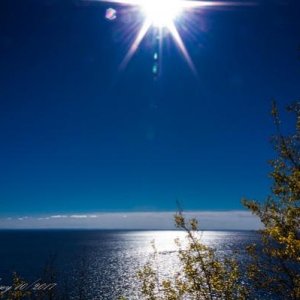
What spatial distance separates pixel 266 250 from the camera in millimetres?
12875

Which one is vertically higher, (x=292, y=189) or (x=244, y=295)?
(x=292, y=189)

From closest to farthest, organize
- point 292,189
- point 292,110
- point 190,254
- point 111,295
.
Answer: point 292,189 < point 292,110 < point 190,254 < point 111,295

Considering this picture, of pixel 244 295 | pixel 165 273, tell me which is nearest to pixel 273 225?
pixel 244 295

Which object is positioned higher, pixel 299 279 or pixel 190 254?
pixel 190 254

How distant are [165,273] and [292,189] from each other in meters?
151

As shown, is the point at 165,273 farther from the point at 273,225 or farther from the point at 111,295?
the point at 273,225

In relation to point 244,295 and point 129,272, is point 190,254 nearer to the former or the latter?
point 244,295

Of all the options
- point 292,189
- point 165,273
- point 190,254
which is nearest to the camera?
point 292,189

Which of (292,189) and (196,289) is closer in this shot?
(292,189)

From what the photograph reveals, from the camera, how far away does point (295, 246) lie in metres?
10.5

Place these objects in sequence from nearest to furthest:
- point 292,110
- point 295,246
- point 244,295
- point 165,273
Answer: point 295,246, point 292,110, point 244,295, point 165,273

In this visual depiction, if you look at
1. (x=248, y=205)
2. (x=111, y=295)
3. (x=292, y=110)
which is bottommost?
(x=111, y=295)

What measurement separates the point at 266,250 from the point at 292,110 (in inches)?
209

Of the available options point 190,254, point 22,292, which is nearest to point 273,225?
→ point 190,254
